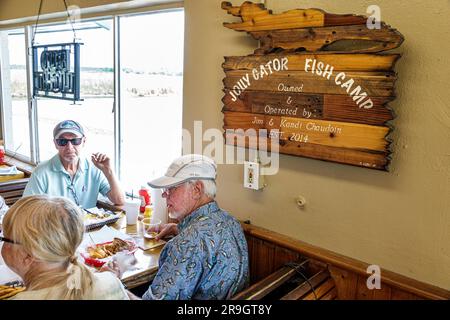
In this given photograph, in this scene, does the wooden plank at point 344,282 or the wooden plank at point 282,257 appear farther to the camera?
the wooden plank at point 282,257

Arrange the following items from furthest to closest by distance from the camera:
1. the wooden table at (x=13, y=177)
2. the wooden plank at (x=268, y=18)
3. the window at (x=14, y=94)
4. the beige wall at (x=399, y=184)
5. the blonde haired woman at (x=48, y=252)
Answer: the window at (x=14, y=94) → the wooden table at (x=13, y=177) → the wooden plank at (x=268, y=18) → the beige wall at (x=399, y=184) → the blonde haired woman at (x=48, y=252)

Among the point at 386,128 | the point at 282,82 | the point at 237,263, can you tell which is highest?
the point at 282,82

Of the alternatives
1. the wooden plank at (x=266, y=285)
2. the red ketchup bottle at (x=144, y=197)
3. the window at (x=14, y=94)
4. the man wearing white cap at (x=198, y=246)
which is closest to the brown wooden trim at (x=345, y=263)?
the wooden plank at (x=266, y=285)

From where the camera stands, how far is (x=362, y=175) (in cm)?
161

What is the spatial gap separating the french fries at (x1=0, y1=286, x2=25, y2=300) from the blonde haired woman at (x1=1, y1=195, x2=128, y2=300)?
256 mm

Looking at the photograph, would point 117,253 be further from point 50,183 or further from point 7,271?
point 50,183

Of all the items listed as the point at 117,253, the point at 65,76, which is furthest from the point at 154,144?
the point at 117,253

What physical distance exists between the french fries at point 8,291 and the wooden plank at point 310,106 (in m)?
1.16

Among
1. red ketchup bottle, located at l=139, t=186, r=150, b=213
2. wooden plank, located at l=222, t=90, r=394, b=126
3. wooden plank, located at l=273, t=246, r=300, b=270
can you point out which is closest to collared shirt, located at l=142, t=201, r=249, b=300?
wooden plank, located at l=273, t=246, r=300, b=270

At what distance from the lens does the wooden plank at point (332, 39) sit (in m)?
1.45

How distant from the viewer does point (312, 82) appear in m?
1.66

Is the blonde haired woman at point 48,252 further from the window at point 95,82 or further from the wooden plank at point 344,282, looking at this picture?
the window at point 95,82

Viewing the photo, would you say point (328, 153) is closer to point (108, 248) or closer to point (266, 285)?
point (266, 285)
